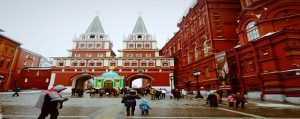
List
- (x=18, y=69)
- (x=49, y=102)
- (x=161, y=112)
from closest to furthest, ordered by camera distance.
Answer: (x=49, y=102), (x=161, y=112), (x=18, y=69)

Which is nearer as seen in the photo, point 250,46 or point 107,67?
point 250,46

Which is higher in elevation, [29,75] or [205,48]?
[205,48]

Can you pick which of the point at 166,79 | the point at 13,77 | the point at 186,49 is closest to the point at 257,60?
the point at 186,49

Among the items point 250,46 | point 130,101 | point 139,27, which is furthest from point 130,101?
point 139,27

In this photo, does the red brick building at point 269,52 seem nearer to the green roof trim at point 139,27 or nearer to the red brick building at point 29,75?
the green roof trim at point 139,27

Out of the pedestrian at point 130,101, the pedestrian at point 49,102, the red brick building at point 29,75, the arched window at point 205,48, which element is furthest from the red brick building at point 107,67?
the pedestrian at point 49,102

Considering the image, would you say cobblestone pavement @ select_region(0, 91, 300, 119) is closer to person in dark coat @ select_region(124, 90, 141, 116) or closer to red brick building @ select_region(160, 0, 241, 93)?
person in dark coat @ select_region(124, 90, 141, 116)

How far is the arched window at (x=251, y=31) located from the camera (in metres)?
16.8

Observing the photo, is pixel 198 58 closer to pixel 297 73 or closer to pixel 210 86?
pixel 210 86

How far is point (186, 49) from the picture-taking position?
3019 cm

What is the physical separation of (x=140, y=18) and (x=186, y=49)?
27.1 m

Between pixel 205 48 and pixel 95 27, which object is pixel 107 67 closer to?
pixel 95 27

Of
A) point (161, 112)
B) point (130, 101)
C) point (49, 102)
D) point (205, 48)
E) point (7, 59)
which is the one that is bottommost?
point (161, 112)

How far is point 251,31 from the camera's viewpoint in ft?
57.1
